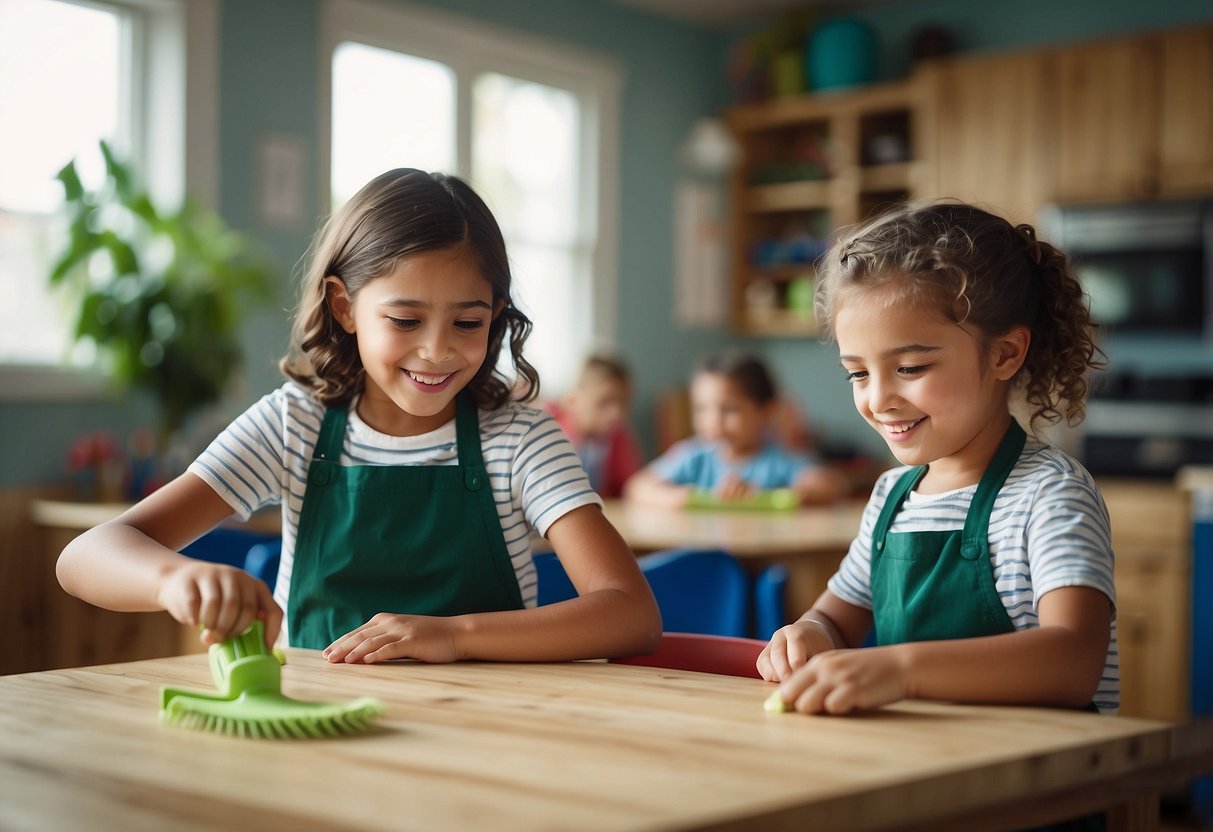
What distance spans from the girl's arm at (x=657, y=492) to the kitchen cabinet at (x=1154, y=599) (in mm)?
1440

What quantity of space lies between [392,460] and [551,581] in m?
0.36

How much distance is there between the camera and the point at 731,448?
13.5ft

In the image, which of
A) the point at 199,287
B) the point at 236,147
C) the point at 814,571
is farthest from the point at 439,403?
the point at 236,147

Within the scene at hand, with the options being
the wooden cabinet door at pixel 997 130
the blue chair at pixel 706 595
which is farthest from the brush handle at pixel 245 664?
the wooden cabinet door at pixel 997 130

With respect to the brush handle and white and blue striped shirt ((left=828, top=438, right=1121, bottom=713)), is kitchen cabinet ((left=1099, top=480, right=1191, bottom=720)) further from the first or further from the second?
the brush handle

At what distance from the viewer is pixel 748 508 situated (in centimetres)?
364

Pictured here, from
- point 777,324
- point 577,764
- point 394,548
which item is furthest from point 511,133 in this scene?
point 577,764

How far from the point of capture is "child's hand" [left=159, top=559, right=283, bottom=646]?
1086 millimetres

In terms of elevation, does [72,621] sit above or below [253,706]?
below

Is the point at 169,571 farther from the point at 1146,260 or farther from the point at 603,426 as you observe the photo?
the point at 1146,260

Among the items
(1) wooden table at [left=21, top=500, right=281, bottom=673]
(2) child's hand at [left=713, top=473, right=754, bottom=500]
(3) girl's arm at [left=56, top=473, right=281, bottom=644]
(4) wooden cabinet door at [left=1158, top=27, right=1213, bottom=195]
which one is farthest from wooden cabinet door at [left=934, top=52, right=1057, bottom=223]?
(3) girl's arm at [left=56, top=473, right=281, bottom=644]

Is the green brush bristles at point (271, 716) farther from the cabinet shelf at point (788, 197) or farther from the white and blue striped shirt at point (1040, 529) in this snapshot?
the cabinet shelf at point (788, 197)

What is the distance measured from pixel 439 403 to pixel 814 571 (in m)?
1.53

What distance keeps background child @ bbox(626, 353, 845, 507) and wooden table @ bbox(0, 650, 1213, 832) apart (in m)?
2.84
